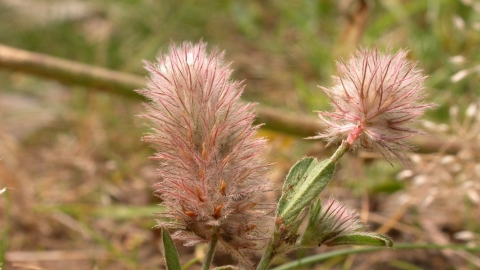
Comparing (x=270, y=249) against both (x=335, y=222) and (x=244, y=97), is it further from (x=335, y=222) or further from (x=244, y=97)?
(x=244, y=97)

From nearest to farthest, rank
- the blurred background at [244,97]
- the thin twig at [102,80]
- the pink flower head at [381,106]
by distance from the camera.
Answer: the pink flower head at [381,106], the blurred background at [244,97], the thin twig at [102,80]

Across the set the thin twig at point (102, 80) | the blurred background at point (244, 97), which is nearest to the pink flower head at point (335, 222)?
the blurred background at point (244, 97)

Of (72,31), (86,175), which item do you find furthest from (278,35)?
(86,175)

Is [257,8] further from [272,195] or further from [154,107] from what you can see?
[154,107]

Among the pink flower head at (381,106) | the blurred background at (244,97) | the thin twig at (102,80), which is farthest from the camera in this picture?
the thin twig at (102,80)

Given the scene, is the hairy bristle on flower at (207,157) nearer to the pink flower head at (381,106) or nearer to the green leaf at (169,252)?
the green leaf at (169,252)

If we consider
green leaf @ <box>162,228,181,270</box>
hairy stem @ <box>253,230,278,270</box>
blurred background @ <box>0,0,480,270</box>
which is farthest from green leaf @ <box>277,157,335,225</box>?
blurred background @ <box>0,0,480,270</box>
